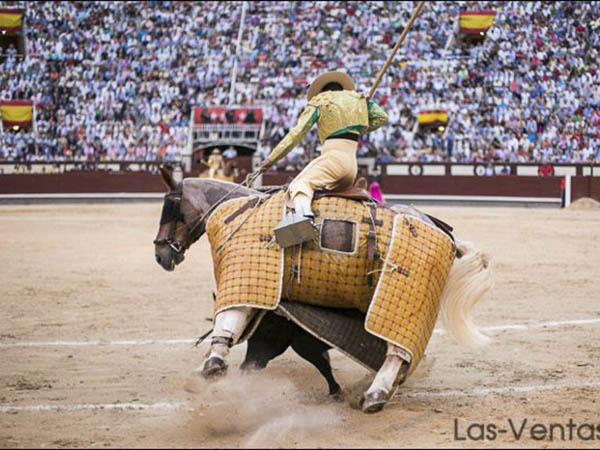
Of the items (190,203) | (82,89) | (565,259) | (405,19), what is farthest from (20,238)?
(405,19)

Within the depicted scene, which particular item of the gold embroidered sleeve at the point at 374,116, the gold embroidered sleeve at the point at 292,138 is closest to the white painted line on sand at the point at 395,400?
the gold embroidered sleeve at the point at 292,138

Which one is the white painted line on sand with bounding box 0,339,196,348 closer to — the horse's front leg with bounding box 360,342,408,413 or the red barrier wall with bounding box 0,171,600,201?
the horse's front leg with bounding box 360,342,408,413

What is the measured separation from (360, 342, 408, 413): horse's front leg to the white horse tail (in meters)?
0.45

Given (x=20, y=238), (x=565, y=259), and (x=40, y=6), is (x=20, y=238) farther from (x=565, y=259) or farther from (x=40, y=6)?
(x=40, y=6)

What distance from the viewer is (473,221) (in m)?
16.2

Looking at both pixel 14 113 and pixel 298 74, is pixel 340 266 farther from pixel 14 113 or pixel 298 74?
pixel 14 113

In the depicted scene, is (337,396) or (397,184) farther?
(397,184)

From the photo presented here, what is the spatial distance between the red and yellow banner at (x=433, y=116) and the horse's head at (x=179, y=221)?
1877 centimetres

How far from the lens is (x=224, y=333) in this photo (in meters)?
3.83

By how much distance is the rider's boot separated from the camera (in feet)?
12.6

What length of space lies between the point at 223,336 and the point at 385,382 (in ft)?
2.36

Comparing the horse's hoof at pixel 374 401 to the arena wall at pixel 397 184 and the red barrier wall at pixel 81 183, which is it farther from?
the red barrier wall at pixel 81 183

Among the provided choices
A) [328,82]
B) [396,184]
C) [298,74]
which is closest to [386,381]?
[328,82]

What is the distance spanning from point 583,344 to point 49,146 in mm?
20064
